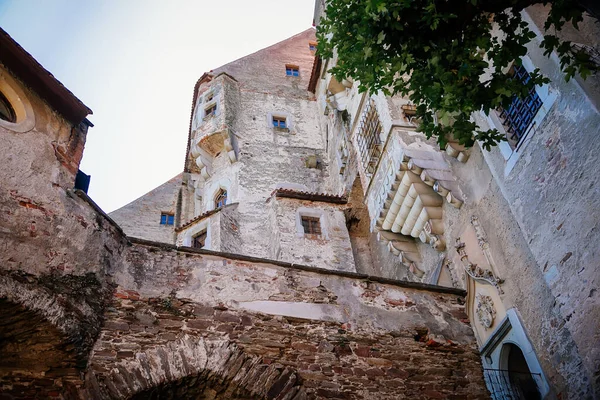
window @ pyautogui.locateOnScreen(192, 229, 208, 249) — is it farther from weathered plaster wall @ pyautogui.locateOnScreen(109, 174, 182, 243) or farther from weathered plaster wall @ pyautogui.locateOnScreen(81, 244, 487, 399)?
weathered plaster wall @ pyautogui.locateOnScreen(81, 244, 487, 399)

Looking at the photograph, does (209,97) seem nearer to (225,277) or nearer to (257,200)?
(257,200)

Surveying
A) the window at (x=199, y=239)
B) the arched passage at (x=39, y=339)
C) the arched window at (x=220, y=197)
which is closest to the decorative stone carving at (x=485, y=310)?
the arched passage at (x=39, y=339)

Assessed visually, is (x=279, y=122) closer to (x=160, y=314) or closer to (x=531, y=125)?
(x=531, y=125)

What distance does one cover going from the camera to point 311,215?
1792 cm

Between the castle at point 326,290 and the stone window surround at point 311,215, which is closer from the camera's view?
the castle at point 326,290

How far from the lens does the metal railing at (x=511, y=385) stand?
9078 millimetres

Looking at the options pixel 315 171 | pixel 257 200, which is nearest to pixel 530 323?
pixel 257 200

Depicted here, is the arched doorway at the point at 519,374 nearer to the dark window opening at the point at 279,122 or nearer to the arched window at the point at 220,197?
the arched window at the point at 220,197

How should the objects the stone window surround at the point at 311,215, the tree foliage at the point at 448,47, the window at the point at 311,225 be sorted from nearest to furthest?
the tree foliage at the point at 448,47 → the stone window surround at the point at 311,215 → the window at the point at 311,225

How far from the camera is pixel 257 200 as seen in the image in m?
20.1

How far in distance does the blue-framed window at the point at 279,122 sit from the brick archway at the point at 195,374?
60.4 feet

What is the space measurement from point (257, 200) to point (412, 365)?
13060 mm

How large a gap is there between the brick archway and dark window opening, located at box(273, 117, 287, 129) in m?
18.4

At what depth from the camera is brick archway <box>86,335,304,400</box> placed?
623 centimetres
